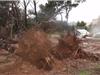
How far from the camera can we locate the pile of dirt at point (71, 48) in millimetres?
12188

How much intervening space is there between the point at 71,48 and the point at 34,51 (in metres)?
2.88

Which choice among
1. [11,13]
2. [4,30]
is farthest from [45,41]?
[11,13]

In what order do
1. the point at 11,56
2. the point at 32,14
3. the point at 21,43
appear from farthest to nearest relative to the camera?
the point at 32,14
the point at 11,56
the point at 21,43

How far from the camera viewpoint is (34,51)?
10125 mm

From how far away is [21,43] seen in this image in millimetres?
10273

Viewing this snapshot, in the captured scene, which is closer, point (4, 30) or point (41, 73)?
point (41, 73)

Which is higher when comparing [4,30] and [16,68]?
[4,30]

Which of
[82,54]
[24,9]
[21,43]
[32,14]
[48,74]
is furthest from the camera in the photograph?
[32,14]

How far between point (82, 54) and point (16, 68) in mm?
4150

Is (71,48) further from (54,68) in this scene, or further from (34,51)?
(34,51)

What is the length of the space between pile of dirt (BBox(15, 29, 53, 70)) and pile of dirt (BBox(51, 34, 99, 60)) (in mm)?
1842

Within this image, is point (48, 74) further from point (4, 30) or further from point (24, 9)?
A: point (24, 9)

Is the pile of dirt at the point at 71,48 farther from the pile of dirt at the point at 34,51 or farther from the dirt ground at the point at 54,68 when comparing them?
the pile of dirt at the point at 34,51

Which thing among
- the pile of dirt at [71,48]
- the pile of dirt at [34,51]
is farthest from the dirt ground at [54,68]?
the pile of dirt at [71,48]
